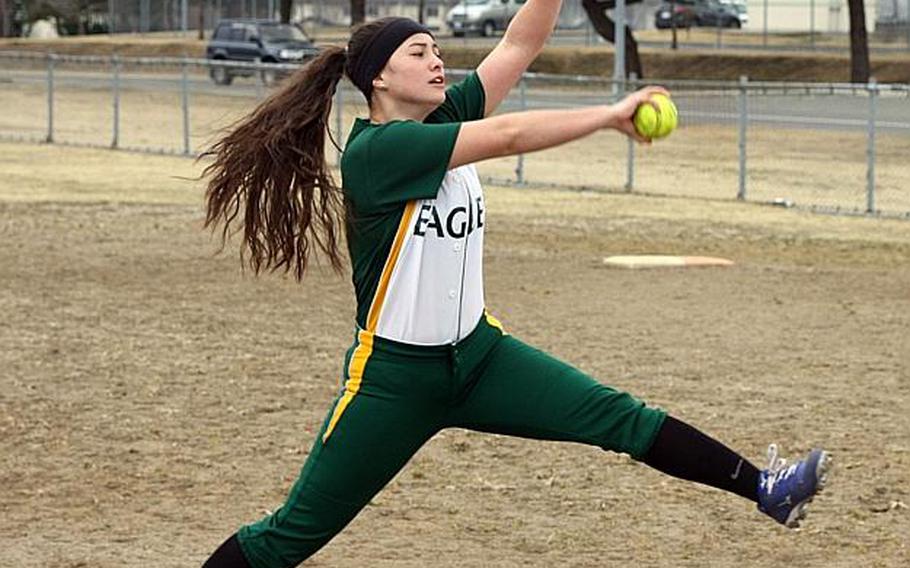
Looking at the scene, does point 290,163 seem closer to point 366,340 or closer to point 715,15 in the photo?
point 366,340

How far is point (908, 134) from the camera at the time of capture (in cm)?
2236

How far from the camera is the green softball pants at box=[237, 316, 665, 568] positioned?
16.4 ft

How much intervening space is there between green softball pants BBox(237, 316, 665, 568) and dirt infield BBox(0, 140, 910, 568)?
165 cm

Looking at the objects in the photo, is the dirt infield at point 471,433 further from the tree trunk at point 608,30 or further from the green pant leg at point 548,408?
the tree trunk at point 608,30

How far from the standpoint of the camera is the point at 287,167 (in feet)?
16.7

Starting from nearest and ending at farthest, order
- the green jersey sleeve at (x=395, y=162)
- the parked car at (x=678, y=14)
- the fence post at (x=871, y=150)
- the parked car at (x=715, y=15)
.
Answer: the green jersey sleeve at (x=395, y=162)
the fence post at (x=871, y=150)
the parked car at (x=678, y=14)
the parked car at (x=715, y=15)

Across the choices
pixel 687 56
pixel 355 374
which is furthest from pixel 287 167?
pixel 687 56

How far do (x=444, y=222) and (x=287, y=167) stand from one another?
505 mm

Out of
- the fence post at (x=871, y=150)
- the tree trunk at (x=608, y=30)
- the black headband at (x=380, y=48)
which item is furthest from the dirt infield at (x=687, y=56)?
the black headband at (x=380, y=48)

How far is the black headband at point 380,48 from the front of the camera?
5.05m

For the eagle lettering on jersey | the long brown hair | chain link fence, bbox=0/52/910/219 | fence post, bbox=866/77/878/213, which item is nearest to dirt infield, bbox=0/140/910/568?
fence post, bbox=866/77/878/213

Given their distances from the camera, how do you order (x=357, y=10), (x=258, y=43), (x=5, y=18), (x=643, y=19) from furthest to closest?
(x=643, y=19) → (x=5, y=18) → (x=357, y=10) → (x=258, y=43)

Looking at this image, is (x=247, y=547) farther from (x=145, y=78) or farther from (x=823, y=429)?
(x=145, y=78)

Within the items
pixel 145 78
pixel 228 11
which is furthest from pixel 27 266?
pixel 228 11
